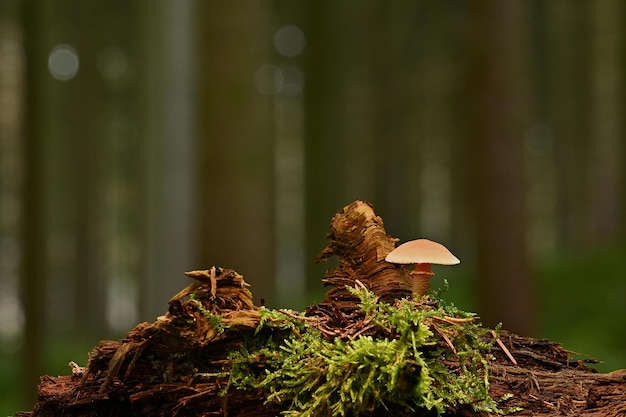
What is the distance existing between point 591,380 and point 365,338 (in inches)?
37.7

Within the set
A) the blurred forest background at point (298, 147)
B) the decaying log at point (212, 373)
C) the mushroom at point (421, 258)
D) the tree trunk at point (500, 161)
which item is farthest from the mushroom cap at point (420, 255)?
the tree trunk at point (500, 161)

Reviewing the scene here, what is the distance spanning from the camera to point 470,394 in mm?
2219

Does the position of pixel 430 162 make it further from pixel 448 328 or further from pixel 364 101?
pixel 448 328

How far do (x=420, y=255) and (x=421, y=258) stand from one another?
2 cm

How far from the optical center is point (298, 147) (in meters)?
30.1

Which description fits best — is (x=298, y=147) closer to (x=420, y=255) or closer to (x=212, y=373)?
(x=420, y=255)

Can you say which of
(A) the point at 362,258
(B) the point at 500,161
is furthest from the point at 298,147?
(A) the point at 362,258

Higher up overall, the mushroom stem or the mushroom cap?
the mushroom cap

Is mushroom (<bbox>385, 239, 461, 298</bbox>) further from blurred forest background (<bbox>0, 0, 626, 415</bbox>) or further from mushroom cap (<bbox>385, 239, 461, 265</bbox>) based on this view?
blurred forest background (<bbox>0, 0, 626, 415</bbox>)

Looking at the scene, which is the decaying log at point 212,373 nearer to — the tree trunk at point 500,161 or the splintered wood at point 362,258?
the splintered wood at point 362,258

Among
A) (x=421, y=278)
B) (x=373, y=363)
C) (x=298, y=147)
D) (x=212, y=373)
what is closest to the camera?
(x=373, y=363)

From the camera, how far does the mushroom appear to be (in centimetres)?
259

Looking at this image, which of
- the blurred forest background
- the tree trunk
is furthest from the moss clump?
the tree trunk

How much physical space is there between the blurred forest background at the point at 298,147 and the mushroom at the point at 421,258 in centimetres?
419
